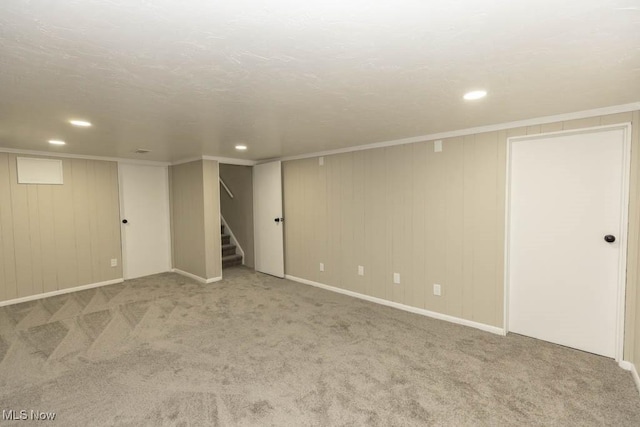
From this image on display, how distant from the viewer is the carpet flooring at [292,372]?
6.70ft

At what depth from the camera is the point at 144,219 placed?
18.5 feet

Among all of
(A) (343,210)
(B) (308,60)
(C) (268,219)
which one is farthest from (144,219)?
(B) (308,60)

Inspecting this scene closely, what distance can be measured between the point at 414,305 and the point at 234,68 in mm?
3234

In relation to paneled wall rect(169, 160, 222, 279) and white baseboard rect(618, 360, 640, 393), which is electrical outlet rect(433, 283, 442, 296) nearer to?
white baseboard rect(618, 360, 640, 393)

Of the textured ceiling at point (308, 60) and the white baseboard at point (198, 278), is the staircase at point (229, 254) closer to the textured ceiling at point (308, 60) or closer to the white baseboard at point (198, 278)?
the white baseboard at point (198, 278)

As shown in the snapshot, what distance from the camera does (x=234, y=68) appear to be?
1.67 metres

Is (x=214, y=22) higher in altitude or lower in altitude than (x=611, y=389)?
higher

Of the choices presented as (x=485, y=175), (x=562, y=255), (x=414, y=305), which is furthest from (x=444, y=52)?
(x=414, y=305)

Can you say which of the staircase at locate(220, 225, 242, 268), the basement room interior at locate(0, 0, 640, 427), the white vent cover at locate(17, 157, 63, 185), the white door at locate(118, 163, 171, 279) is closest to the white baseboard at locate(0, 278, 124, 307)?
the basement room interior at locate(0, 0, 640, 427)

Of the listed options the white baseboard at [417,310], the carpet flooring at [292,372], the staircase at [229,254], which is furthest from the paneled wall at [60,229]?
the white baseboard at [417,310]

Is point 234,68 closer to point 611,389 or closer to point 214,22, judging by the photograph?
point 214,22

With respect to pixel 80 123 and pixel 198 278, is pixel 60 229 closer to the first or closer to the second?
pixel 198 278

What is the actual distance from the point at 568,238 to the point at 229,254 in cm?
541

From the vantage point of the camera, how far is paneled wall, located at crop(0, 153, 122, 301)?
4.24 m
